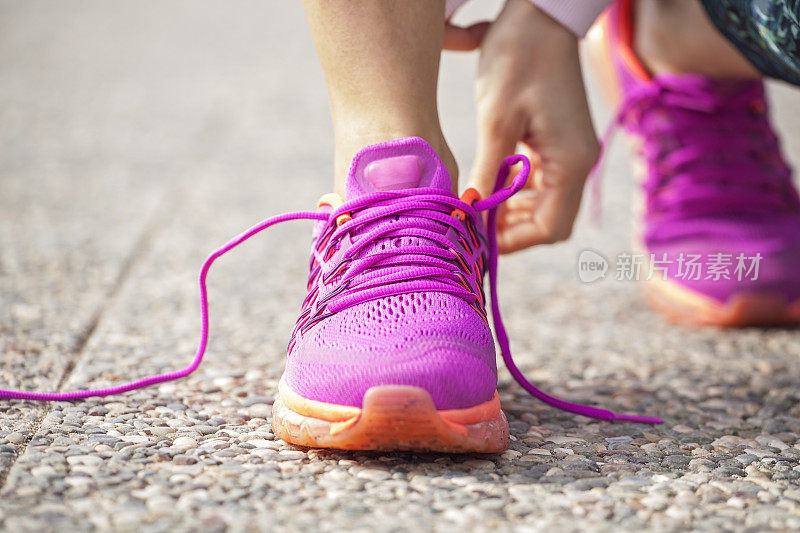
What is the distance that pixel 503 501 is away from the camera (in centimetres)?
75

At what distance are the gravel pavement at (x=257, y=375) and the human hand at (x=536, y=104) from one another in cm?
29

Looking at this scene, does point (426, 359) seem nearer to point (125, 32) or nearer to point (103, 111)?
point (103, 111)

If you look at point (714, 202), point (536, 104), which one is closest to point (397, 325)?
point (536, 104)

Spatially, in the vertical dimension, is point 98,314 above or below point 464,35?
below

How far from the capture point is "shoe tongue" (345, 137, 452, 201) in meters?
0.91

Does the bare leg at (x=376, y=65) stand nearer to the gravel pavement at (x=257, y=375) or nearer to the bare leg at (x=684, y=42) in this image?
the gravel pavement at (x=257, y=375)

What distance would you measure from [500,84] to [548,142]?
0.32 ft

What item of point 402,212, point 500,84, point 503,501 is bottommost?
point 503,501

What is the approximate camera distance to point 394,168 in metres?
0.91

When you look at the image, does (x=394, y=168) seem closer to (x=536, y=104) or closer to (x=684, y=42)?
(x=536, y=104)

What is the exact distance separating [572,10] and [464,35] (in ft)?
0.50

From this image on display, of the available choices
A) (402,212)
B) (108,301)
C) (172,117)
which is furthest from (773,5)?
(172,117)

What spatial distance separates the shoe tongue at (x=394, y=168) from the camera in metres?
0.91

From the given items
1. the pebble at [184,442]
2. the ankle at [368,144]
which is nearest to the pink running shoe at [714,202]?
the ankle at [368,144]
